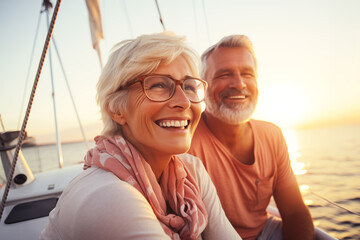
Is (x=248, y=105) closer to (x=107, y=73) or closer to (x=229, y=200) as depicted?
(x=229, y=200)

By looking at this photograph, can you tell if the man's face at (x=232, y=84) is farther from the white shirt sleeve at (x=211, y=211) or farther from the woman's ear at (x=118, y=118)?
the woman's ear at (x=118, y=118)

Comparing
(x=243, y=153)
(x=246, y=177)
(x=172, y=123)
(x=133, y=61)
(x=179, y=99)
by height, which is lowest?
(x=246, y=177)

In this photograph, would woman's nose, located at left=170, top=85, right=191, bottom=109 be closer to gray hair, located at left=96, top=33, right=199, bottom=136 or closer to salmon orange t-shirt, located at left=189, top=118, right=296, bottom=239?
gray hair, located at left=96, top=33, right=199, bottom=136

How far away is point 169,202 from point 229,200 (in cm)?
Answer: 89

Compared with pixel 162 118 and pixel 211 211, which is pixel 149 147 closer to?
pixel 162 118

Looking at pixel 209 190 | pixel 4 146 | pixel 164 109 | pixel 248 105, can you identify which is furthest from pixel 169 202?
pixel 4 146

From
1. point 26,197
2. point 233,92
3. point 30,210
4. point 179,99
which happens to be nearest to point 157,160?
point 179,99

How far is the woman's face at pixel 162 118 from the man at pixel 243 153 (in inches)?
33.0

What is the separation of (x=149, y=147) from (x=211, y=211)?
552 mm

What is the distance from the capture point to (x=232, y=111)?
79.0 inches

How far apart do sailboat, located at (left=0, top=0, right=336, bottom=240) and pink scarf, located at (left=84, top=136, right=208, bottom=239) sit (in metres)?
0.86

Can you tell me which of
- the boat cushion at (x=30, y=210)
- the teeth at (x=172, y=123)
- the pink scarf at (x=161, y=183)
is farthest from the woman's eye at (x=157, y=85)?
the boat cushion at (x=30, y=210)

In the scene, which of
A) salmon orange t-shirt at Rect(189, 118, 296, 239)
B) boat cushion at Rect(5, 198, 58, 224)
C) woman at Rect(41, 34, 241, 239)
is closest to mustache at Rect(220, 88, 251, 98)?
salmon orange t-shirt at Rect(189, 118, 296, 239)

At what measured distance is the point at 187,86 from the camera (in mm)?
1139
